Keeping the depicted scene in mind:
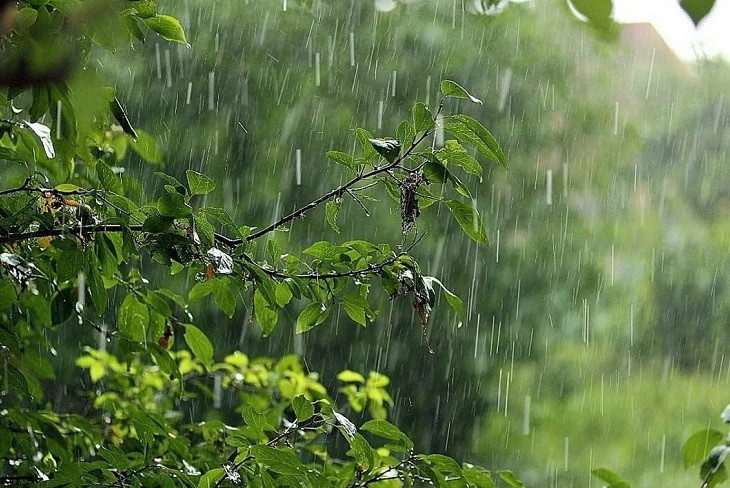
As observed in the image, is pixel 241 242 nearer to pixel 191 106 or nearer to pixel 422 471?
pixel 422 471

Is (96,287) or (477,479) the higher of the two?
(96,287)

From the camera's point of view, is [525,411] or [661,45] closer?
[525,411]

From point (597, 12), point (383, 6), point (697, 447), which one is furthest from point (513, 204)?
point (597, 12)

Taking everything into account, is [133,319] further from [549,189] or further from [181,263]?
[549,189]

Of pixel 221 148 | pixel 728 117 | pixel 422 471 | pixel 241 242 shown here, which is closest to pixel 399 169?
pixel 241 242

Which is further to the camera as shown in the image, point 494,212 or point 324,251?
point 494,212

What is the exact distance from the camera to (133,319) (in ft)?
3.28

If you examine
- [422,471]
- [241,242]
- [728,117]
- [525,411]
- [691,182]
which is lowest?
[525,411]

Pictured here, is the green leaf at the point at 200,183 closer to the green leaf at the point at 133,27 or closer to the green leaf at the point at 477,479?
the green leaf at the point at 133,27

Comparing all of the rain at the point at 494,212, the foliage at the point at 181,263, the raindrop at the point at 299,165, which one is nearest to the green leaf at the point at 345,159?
the foliage at the point at 181,263

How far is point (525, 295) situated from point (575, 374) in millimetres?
828

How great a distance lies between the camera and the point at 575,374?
4.71 metres

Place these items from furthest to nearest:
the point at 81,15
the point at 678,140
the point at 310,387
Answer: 1. the point at 678,140
2. the point at 310,387
3. the point at 81,15

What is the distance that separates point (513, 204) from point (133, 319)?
3.21 meters
